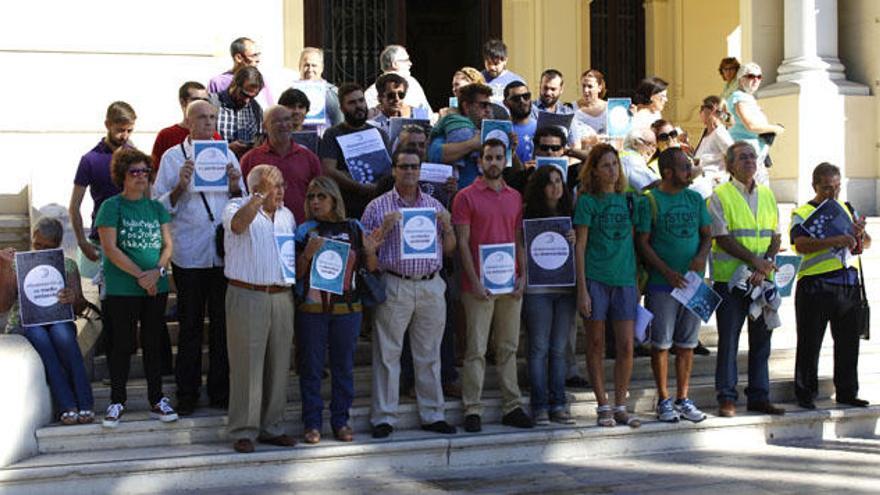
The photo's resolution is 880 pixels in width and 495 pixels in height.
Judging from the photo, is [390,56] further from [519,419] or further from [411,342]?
[519,419]

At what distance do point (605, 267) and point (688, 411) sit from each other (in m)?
1.25

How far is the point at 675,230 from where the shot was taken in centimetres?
842

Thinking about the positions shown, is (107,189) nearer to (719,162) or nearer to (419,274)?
(419,274)

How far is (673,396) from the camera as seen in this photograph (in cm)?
888

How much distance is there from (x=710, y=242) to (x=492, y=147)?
179 centimetres

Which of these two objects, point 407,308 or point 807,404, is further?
point 807,404

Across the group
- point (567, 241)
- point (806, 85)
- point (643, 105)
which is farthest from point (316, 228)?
point (806, 85)

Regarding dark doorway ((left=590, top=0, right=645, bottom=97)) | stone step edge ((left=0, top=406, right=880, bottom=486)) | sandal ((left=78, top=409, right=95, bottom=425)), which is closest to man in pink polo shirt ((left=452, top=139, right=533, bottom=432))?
stone step edge ((left=0, top=406, right=880, bottom=486))


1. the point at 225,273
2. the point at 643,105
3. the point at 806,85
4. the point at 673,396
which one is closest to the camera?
the point at 225,273

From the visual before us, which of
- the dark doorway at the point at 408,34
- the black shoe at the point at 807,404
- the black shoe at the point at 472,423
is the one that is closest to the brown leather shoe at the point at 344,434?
the black shoe at the point at 472,423

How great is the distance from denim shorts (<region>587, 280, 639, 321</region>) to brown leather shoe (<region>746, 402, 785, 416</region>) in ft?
4.21

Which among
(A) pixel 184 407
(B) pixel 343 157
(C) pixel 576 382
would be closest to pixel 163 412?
(A) pixel 184 407

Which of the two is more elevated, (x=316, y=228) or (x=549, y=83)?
(x=549, y=83)

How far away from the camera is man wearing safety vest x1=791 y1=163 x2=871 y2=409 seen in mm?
8914
